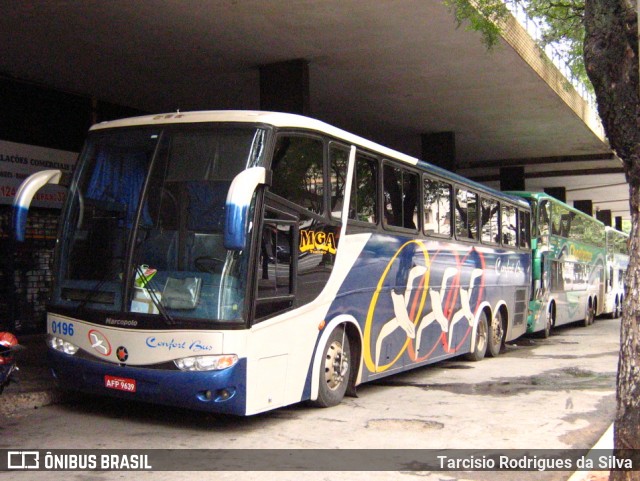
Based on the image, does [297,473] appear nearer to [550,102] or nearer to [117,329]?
[117,329]

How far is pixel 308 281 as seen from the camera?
8.11 m

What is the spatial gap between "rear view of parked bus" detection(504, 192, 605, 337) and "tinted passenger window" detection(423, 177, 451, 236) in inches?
252

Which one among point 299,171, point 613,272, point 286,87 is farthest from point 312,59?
point 613,272

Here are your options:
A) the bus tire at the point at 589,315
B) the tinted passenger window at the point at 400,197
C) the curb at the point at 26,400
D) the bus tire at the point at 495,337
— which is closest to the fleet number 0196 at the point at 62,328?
the curb at the point at 26,400

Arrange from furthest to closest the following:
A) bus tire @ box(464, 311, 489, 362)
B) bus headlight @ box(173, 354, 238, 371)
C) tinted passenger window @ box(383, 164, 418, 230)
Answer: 1. bus tire @ box(464, 311, 489, 362)
2. tinted passenger window @ box(383, 164, 418, 230)
3. bus headlight @ box(173, 354, 238, 371)

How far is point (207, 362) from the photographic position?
697cm

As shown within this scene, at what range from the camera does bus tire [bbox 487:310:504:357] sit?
14.7 m

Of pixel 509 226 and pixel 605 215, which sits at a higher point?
pixel 605 215

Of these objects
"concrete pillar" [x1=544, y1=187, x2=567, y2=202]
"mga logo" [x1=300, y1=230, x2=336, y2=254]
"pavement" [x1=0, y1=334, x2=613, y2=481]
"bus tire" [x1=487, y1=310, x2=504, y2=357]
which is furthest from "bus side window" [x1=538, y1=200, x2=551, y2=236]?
"concrete pillar" [x1=544, y1=187, x2=567, y2=202]

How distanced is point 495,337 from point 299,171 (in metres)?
8.31

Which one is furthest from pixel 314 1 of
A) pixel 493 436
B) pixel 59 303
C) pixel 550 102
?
pixel 550 102

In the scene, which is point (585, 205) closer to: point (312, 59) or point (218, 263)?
point (312, 59)

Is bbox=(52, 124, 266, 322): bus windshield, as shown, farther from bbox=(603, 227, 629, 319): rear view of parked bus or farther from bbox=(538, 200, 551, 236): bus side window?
bbox=(603, 227, 629, 319): rear view of parked bus

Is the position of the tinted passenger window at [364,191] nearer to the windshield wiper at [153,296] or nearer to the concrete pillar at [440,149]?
the windshield wiper at [153,296]
